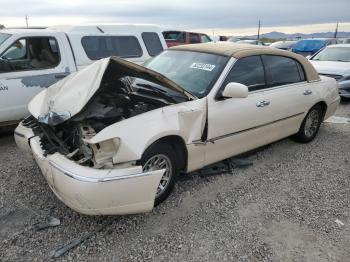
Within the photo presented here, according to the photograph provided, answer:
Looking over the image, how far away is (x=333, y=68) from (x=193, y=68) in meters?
6.26

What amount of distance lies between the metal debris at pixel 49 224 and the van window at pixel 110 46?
3613 millimetres

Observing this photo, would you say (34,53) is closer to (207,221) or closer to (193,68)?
(193,68)

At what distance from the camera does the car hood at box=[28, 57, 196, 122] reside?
3346 mm

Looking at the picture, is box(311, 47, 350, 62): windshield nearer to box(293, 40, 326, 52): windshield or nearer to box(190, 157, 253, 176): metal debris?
box(190, 157, 253, 176): metal debris

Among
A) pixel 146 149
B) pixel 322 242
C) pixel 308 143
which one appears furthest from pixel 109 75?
pixel 308 143

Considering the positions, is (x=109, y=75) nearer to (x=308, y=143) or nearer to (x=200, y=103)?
(x=200, y=103)

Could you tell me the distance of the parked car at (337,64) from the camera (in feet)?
29.5

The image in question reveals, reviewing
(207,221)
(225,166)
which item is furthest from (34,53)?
(207,221)

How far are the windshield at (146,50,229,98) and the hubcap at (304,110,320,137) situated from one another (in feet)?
7.46

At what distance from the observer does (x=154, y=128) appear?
3330 mm

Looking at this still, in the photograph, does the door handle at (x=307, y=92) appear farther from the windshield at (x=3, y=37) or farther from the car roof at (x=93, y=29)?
the windshield at (x=3, y=37)

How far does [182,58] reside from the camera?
4695mm

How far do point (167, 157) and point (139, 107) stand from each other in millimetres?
573

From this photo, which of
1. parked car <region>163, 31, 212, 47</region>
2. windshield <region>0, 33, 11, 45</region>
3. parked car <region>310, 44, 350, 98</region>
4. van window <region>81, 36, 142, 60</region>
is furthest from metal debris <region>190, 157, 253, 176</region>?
parked car <region>163, 31, 212, 47</region>
